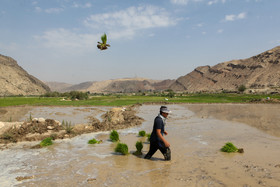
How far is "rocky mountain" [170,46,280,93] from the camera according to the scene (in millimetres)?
109562

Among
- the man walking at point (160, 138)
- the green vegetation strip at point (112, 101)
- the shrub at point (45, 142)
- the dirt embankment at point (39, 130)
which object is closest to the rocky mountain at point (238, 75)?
the green vegetation strip at point (112, 101)

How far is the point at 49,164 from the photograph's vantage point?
7473mm

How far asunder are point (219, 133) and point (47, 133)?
1068 centimetres

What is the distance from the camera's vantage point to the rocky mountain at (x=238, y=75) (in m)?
110

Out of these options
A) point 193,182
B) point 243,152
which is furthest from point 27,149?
point 243,152

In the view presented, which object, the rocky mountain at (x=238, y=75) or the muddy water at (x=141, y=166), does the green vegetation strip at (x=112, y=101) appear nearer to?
the muddy water at (x=141, y=166)

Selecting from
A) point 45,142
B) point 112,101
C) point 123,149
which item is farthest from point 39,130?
point 112,101

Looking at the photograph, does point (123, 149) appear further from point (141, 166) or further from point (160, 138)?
point (160, 138)

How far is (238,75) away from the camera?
5167 inches

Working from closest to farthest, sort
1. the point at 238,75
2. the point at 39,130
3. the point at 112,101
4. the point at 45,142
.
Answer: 1. the point at 45,142
2. the point at 39,130
3. the point at 112,101
4. the point at 238,75

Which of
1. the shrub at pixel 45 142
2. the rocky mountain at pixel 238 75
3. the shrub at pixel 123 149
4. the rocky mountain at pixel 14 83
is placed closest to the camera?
the shrub at pixel 123 149

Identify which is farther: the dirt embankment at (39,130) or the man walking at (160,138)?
the dirt embankment at (39,130)

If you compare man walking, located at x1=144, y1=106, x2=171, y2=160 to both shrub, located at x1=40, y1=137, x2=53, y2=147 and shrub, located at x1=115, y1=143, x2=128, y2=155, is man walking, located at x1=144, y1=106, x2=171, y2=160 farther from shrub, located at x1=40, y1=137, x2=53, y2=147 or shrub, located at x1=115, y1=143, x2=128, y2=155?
shrub, located at x1=40, y1=137, x2=53, y2=147

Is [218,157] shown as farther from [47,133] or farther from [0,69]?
[0,69]
